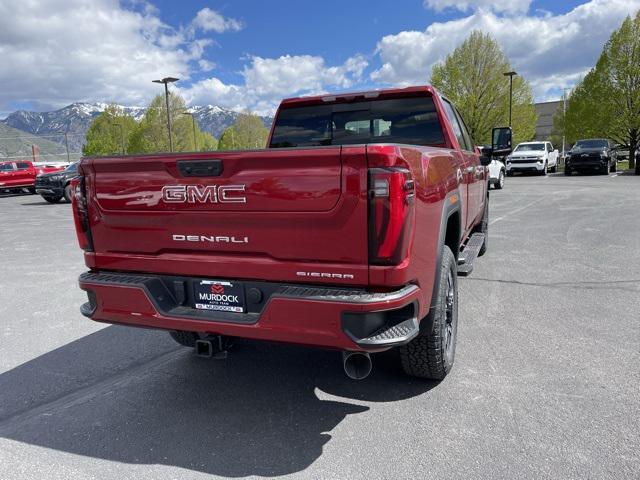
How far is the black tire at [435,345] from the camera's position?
2.95 m

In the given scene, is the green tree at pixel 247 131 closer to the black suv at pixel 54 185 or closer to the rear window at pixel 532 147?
the rear window at pixel 532 147

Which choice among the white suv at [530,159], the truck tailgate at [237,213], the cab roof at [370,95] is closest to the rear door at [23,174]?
the white suv at [530,159]

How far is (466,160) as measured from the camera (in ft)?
14.9

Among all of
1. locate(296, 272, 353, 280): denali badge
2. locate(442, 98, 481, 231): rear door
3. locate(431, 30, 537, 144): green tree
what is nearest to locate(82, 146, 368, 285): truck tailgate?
locate(296, 272, 353, 280): denali badge

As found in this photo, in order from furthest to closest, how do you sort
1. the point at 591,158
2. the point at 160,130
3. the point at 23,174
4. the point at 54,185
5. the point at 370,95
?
1. the point at 160,130
2. the point at 23,174
3. the point at 591,158
4. the point at 54,185
5. the point at 370,95

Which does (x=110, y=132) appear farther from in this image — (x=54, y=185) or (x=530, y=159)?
(x=530, y=159)

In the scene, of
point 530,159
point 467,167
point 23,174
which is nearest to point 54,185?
point 23,174

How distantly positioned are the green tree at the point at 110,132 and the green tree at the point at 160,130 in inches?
75.9

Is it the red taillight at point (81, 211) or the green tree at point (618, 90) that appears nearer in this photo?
the red taillight at point (81, 211)

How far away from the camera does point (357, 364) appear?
267 centimetres

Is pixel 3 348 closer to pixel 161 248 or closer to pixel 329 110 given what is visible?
pixel 161 248

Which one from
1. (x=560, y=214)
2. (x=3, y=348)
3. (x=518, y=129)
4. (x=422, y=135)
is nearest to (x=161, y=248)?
(x=3, y=348)

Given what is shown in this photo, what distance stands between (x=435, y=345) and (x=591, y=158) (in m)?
24.3

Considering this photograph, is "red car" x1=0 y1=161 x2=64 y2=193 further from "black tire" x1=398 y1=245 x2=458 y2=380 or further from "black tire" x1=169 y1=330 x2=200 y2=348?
"black tire" x1=398 y1=245 x2=458 y2=380
